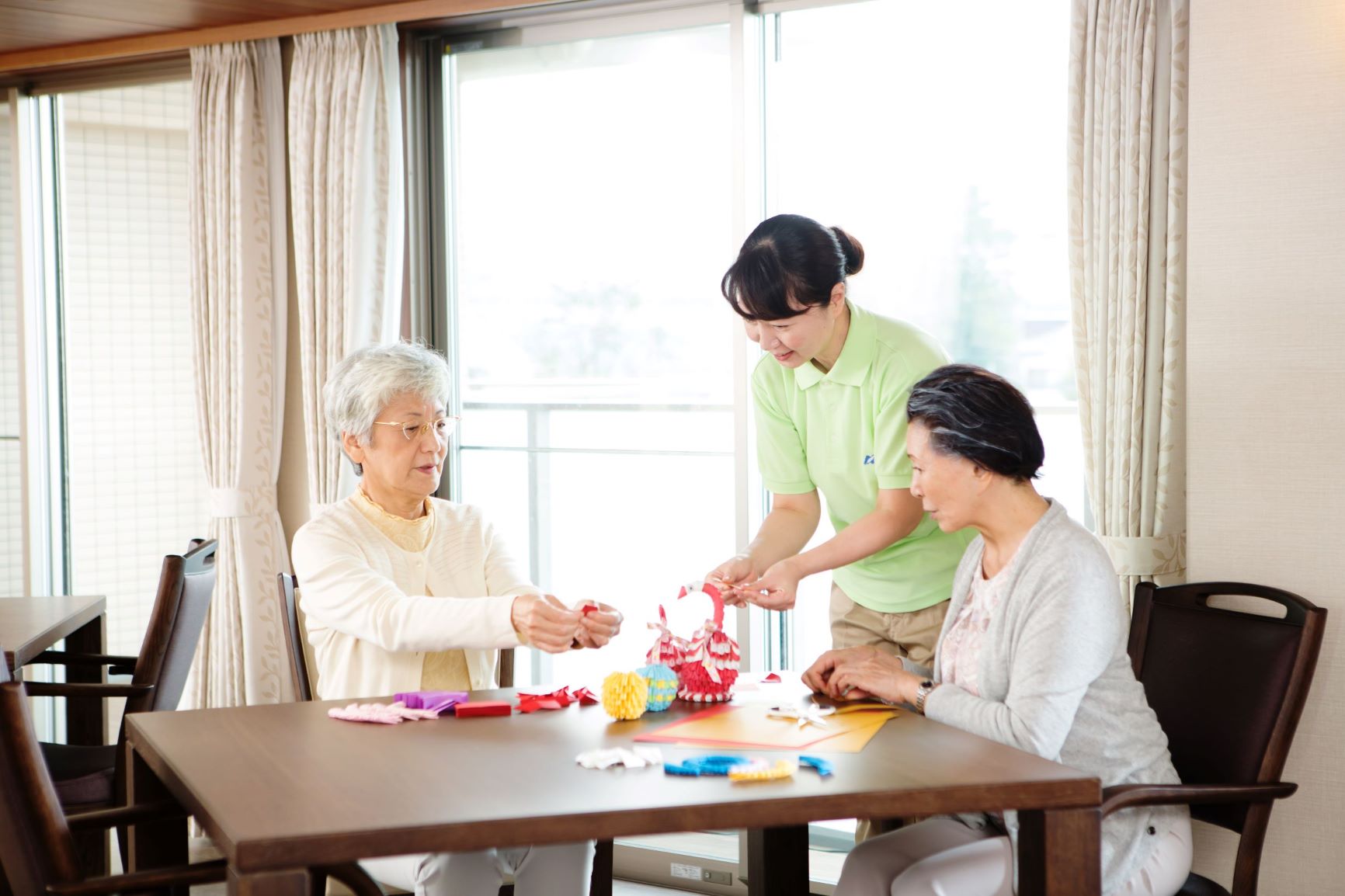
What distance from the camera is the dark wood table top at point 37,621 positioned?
2752 millimetres

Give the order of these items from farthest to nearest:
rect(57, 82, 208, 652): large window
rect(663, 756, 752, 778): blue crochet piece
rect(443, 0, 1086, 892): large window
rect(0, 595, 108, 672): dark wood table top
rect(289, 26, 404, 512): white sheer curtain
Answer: rect(57, 82, 208, 652): large window → rect(289, 26, 404, 512): white sheer curtain → rect(443, 0, 1086, 892): large window → rect(0, 595, 108, 672): dark wood table top → rect(663, 756, 752, 778): blue crochet piece

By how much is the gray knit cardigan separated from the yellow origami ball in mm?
461

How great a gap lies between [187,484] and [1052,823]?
347 centimetres

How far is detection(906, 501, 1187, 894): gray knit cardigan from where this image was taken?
189cm

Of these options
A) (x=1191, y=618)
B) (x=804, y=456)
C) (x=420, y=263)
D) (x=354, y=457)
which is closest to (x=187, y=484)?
(x=420, y=263)

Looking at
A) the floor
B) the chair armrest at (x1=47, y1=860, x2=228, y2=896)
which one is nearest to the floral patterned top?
the chair armrest at (x1=47, y1=860, x2=228, y2=896)

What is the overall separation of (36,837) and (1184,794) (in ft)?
5.40

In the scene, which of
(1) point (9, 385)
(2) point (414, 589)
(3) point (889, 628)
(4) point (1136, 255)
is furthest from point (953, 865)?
(1) point (9, 385)

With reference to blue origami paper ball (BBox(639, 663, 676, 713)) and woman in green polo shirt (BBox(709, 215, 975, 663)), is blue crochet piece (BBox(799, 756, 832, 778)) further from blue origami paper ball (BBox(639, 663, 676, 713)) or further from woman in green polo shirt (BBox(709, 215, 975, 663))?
woman in green polo shirt (BBox(709, 215, 975, 663))

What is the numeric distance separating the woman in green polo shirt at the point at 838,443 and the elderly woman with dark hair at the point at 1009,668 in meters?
0.32

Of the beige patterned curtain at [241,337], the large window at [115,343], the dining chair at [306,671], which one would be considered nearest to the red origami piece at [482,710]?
the dining chair at [306,671]

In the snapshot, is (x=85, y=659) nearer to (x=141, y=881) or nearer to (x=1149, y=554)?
(x=141, y=881)

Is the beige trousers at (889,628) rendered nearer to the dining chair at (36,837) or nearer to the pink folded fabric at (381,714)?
the pink folded fabric at (381,714)

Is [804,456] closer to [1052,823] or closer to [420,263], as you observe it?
[1052,823]
